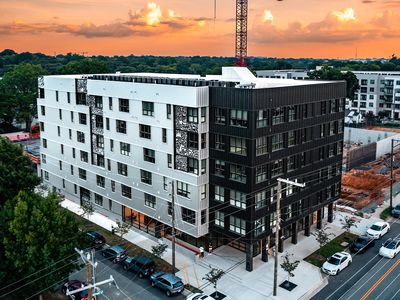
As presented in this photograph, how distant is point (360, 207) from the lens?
6169cm

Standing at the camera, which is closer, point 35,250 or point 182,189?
point 35,250

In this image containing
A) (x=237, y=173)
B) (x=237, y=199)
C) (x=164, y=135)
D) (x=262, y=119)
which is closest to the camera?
(x=262, y=119)

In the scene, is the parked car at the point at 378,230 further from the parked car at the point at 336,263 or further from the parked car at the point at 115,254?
the parked car at the point at 115,254

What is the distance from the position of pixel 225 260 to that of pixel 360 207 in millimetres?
26295

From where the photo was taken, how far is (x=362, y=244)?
4866 cm

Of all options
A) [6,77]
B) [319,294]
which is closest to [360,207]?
[319,294]

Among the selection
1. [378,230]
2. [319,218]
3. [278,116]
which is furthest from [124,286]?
[378,230]

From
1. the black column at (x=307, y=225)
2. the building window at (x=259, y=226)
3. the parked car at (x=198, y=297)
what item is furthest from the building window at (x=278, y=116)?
the parked car at (x=198, y=297)

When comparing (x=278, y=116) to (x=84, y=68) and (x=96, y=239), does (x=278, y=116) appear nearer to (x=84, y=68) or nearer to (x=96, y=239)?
(x=96, y=239)

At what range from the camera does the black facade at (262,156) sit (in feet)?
136

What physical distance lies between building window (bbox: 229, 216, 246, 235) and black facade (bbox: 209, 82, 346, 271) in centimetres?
10

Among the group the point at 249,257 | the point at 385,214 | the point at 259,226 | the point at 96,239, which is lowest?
the point at 385,214

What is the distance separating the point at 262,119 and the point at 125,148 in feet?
64.7

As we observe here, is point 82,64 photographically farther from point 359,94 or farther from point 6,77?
point 359,94
